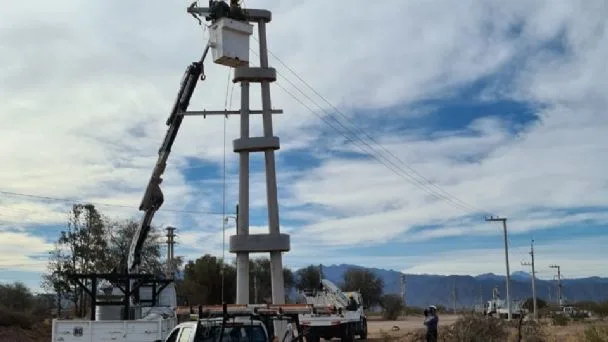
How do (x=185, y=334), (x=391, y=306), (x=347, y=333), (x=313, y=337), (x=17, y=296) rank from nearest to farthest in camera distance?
(x=185, y=334)
(x=313, y=337)
(x=347, y=333)
(x=17, y=296)
(x=391, y=306)

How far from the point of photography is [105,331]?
20.2 metres

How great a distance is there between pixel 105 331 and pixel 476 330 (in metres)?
13.5

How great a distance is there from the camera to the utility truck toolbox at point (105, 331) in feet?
65.9

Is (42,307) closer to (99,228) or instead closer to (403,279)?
(99,228)

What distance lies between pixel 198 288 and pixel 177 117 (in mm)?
39070

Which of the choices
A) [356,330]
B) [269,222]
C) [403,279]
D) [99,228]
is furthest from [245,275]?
[403,279]

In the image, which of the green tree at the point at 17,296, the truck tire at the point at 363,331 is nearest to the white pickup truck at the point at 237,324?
the truck tire at the point at 363,331

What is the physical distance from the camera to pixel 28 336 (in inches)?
1497

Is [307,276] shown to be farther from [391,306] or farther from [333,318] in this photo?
[333,318]

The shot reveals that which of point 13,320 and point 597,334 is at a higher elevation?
point 13,320

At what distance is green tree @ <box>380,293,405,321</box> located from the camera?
3297 inches

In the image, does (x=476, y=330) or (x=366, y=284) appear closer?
(x=476, y=330)

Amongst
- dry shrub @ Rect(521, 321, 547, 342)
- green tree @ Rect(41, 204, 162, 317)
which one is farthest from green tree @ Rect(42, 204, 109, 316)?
dry shrub @ Rect(521, 321, 547, 342)

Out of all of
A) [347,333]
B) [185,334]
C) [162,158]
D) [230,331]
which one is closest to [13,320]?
[162,158]
